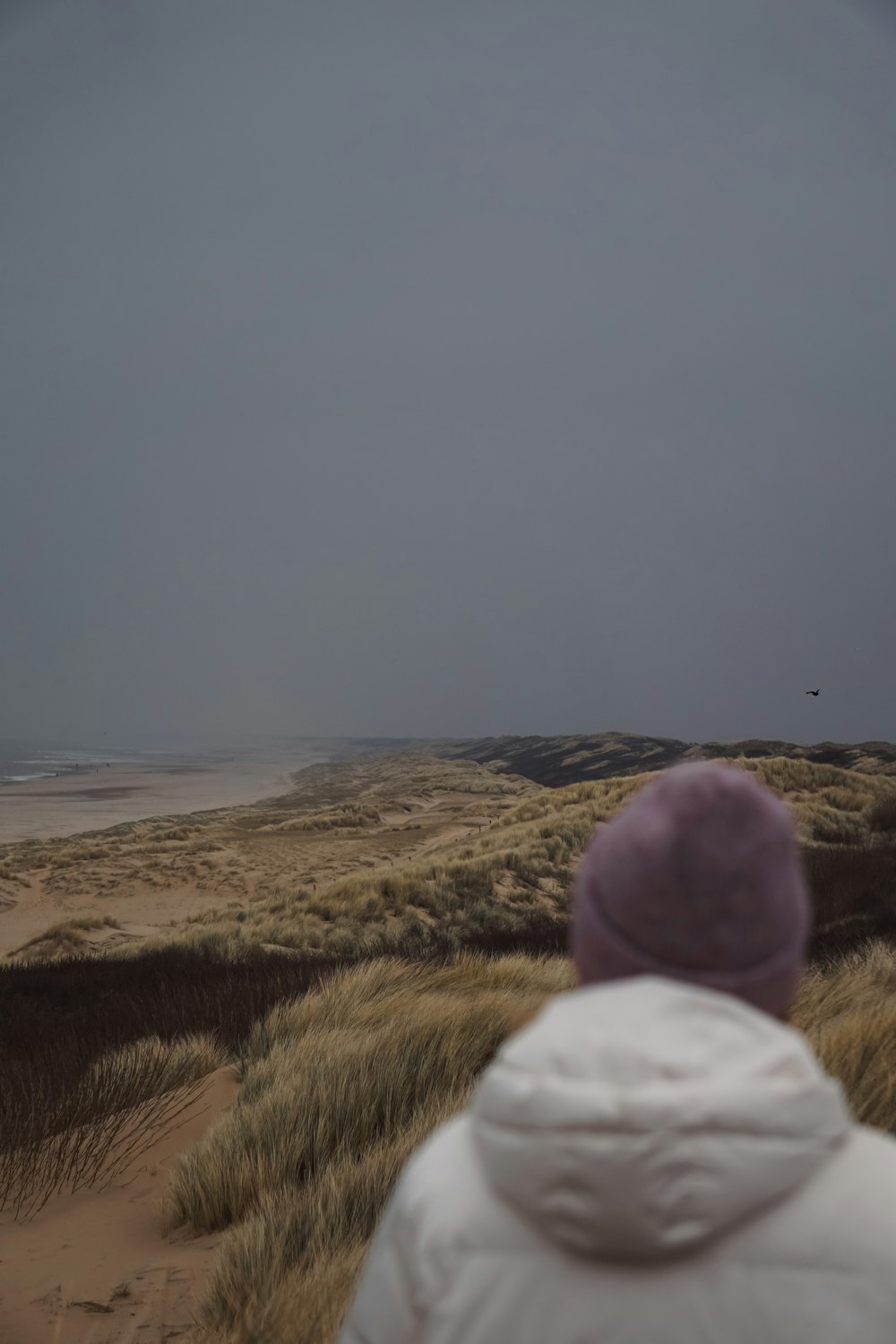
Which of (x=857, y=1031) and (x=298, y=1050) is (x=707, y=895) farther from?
(x=298, y=1050)

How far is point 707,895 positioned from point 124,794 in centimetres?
8120

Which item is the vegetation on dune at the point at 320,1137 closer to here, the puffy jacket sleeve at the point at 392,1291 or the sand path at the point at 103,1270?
the sand path at the point at 103,1270

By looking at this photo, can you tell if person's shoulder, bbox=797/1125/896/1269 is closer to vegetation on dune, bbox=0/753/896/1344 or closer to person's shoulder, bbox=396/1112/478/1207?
person's shoulder, bbox=396/1112/478/1207

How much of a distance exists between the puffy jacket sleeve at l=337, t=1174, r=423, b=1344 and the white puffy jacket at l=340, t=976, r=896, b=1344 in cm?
4

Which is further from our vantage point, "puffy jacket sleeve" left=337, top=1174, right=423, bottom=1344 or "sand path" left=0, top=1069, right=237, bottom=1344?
"sand path" left=0, top=1069, right=237, bottom=1344

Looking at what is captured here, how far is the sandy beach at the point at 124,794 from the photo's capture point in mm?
51500

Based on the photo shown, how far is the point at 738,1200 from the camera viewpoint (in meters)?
0.99

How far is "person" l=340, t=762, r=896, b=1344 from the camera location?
39.1 inches

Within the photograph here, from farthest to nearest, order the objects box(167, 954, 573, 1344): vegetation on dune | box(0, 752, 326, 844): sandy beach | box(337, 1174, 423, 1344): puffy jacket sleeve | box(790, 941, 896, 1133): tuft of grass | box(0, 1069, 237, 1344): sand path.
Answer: box(0, 752, 326, 844): sandy beach
box(790, 941, 896, 1133): tuft of grass
box(0, 1069, 237, 1344): sand path
box(167, 954, 573, 1344): vegetation on dune
box(337, 1174, 423, 1344): puffy jacket sleeve

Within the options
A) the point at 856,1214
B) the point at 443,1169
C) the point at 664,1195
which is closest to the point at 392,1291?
the point at 443,1169

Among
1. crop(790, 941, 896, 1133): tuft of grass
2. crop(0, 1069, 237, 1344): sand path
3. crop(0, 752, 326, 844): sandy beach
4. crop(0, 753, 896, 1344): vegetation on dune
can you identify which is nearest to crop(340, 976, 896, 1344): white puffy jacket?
crop(0, 753, 896, 1344): vegetation on dune

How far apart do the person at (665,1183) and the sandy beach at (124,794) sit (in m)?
44.2

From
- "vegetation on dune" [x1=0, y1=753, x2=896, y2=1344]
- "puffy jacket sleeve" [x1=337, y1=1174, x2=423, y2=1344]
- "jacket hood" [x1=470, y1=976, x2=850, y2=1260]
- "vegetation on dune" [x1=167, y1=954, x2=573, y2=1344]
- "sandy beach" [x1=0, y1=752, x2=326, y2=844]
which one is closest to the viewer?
"jacket hood" [x1=470, y1=976, x2=850, y2=1260]

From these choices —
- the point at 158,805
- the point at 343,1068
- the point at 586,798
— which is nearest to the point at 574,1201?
the point at 343,1068
